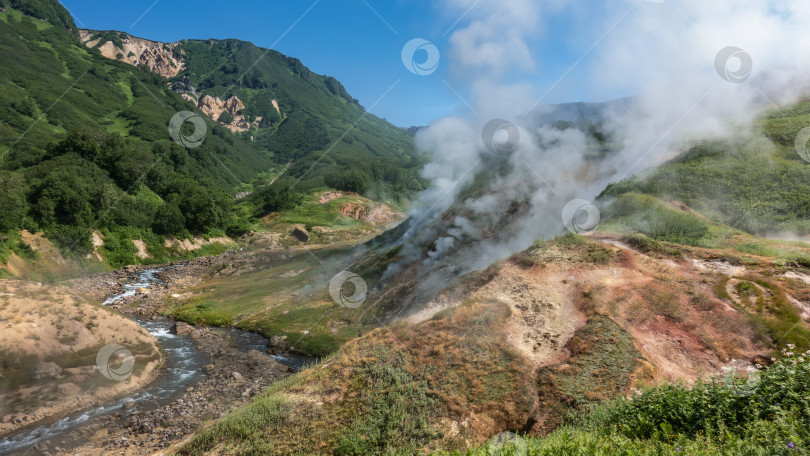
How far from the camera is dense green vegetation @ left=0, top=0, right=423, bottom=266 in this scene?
4950 centimetres

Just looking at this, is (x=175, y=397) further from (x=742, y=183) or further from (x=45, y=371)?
(x=742, y=183)

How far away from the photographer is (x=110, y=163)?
218 ft

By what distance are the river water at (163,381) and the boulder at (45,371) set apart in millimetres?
3915

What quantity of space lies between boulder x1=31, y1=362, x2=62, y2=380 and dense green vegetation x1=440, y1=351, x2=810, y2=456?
27.7 metres

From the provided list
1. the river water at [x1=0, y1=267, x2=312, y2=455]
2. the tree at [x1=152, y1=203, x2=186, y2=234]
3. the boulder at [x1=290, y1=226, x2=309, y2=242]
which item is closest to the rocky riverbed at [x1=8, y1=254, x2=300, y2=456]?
the river water at [x1=0, y1=267, x2=312, y2=455]

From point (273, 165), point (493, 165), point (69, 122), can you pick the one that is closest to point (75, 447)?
point (493, 165)

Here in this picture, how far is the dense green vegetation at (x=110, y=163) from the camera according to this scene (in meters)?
49.5

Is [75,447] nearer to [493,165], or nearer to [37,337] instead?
[37,337]

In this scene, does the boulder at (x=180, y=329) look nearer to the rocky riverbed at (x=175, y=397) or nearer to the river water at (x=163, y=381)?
the rocky riverbed at (x=175, y=397)

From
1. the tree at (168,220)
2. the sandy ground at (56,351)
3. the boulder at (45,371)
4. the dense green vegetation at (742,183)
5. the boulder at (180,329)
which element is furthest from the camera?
the tree at (168,220)

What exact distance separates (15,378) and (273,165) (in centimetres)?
19043

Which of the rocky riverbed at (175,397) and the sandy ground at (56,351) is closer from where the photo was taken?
the rocky riverbed at (175,397)

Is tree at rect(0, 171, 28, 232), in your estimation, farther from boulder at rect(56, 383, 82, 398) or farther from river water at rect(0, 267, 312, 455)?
boulder at rect(56, 383, 82, 398)

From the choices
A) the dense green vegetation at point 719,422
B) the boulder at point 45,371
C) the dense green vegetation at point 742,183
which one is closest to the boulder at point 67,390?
the boulder at point 45,371
